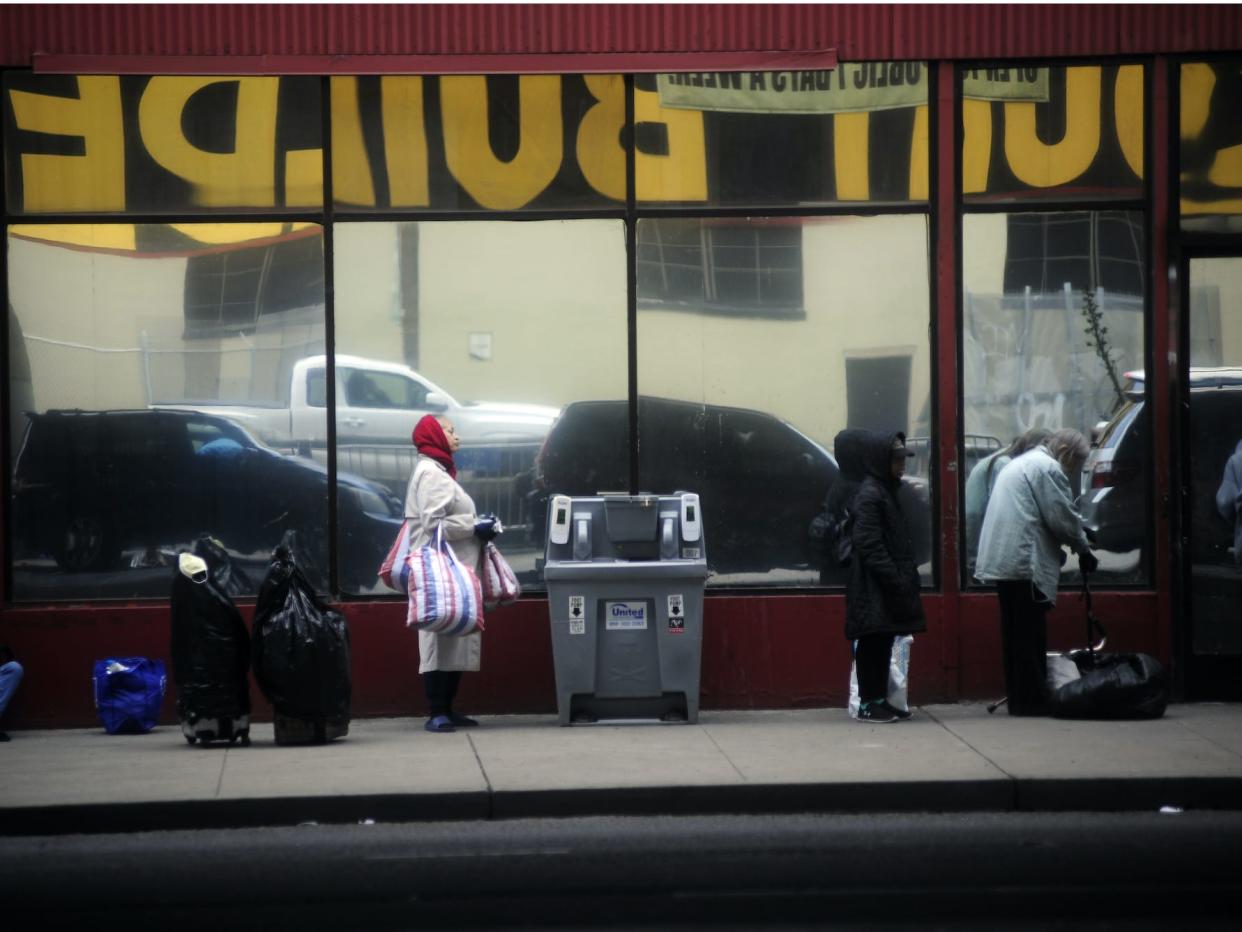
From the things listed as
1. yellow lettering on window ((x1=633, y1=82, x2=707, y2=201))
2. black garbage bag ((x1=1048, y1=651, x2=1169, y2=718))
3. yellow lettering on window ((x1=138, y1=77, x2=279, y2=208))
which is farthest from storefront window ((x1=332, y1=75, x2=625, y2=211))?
black garbage bag ((x1=1048, y1=651, x2=1169, y2=718))

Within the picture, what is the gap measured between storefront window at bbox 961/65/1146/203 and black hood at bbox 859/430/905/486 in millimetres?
1785

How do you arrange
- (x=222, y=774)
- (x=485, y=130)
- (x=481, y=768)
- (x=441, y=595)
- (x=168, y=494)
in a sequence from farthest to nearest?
(x=485, y=130), (x=168, y=494), (x=441, y=595), (x=481, y=768), (x=222, y=774)

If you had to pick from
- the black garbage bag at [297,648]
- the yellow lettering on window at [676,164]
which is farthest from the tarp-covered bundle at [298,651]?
the yellow lettering on window at [676,164]

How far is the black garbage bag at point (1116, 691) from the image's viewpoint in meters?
10.2

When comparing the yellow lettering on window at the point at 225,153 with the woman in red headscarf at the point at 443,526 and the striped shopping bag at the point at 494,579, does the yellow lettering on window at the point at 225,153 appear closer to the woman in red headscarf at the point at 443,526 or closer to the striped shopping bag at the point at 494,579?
the woman in red headscarf at the point at 443,526

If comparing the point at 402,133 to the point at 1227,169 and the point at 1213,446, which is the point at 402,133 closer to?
the point at 1227,169

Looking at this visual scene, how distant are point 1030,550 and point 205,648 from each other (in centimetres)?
468

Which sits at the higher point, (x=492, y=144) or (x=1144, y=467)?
(x=492, y=144)

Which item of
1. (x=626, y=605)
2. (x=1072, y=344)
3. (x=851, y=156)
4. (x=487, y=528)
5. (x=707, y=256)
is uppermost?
(x=851, y=156)

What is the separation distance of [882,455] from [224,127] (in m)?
4.44

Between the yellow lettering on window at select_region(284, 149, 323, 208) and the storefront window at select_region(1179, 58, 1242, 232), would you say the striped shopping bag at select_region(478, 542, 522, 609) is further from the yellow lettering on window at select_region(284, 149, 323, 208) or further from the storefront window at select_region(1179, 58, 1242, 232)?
the storefront window at select_region(1179, 58, 1242, 232)

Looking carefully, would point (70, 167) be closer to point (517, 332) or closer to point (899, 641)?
point (517, 332)

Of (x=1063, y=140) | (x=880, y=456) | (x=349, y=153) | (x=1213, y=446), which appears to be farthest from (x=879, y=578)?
(x=349, y=153)

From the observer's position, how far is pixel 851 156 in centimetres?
1114
